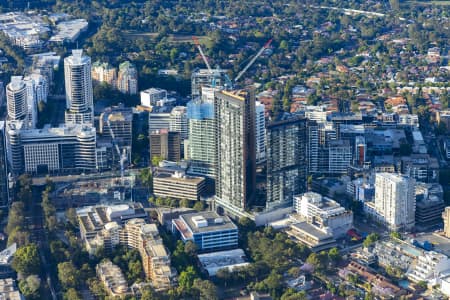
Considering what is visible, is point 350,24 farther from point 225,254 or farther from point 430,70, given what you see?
point 225,254

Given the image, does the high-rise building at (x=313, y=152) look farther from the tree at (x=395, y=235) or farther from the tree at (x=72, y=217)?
the tree at (x=72, y=217)

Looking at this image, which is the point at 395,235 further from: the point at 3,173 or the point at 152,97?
the point at 152,97

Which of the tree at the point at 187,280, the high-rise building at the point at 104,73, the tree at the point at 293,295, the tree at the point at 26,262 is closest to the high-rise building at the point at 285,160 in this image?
the tree at the point at 187,280

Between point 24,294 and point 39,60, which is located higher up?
point 39,60

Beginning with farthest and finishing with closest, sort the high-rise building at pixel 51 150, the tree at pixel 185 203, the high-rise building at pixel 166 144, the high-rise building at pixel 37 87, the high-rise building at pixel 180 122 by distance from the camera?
the high-rise building at pixel 37 87 < the high-rise building at pixel 180 122 < the high-rise building at pixel 166 144 < the high-rise building at pixel 51 150 < the tree at pixel 185 203

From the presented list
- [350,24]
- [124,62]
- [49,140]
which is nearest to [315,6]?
[350,24]

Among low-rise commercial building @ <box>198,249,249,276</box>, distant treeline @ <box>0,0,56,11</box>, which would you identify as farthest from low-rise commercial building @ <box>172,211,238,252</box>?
distant treeline @ <box>0,0,56,11</box>

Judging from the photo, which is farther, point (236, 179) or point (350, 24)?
point (350, 24)
